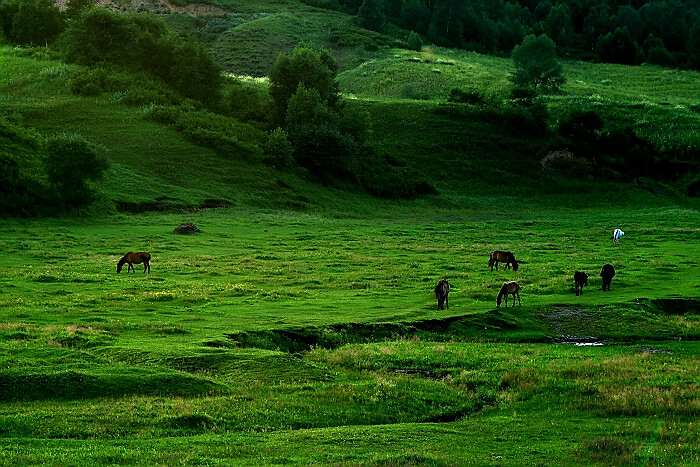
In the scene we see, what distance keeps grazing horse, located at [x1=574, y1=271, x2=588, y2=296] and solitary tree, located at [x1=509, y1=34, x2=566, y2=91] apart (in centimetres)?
10668

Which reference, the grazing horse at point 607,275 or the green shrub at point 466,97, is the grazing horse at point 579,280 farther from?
the green shrub at point 466,97

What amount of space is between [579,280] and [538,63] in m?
111

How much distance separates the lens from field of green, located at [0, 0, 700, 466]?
58.3 feet

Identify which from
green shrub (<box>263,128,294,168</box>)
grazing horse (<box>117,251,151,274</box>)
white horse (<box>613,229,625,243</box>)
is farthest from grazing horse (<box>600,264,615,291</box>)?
green shrub (<box>263,128,294,168</box>)

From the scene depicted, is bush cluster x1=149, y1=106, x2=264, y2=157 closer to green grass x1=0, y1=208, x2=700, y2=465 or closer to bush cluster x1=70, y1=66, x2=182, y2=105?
bush cluster x1=70, y1=66, x2=182, y2=105

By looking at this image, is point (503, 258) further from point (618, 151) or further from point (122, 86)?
point (122, 86)

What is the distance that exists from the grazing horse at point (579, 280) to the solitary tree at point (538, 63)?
10668cm

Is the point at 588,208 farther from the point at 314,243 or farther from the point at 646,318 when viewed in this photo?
the point at 646,318

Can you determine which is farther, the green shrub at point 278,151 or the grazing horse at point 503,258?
the green shrub at point 278,151

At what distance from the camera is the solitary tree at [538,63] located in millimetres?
141375

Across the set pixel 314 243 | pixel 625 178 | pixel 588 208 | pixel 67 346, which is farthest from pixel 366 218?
pixel 67 346

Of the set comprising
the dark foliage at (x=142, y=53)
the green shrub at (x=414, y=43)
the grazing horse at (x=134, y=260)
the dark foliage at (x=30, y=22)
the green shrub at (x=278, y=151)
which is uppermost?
the green shrub at (x=414, y=43)

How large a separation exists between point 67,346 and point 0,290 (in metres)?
12.3

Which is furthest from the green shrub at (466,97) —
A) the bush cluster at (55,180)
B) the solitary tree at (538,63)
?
the bush cluster at (55,180)
